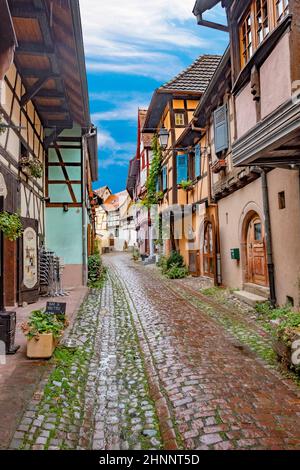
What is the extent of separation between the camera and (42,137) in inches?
473

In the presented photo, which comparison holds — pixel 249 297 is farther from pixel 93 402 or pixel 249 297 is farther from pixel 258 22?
pixel 258 22

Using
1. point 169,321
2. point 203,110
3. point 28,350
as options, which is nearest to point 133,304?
point 169,321

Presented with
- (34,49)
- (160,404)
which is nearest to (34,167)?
(34,49)

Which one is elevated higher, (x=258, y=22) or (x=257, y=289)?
(x=258, y=22)

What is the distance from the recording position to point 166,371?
4496mm

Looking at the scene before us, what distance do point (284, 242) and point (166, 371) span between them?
152 inches

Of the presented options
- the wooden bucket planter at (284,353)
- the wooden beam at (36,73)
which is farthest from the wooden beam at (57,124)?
the wooden bucket planter at (284,353)

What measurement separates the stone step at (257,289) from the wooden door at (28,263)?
5.59 metres

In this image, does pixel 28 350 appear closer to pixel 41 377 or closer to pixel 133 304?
pixel 41 377

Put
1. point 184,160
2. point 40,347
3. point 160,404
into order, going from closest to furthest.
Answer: point 160,404, point 40,347, point 184,160

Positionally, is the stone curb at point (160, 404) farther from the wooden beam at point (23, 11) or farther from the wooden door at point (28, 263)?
the wooden beam at point (23, 11)

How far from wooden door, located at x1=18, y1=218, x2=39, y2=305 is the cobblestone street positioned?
9.94ft

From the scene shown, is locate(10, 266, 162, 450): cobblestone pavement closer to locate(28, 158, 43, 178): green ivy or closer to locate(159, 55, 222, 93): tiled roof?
locate(28, 158, 43, 178): green ivy

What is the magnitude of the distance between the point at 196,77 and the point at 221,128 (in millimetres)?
7396
